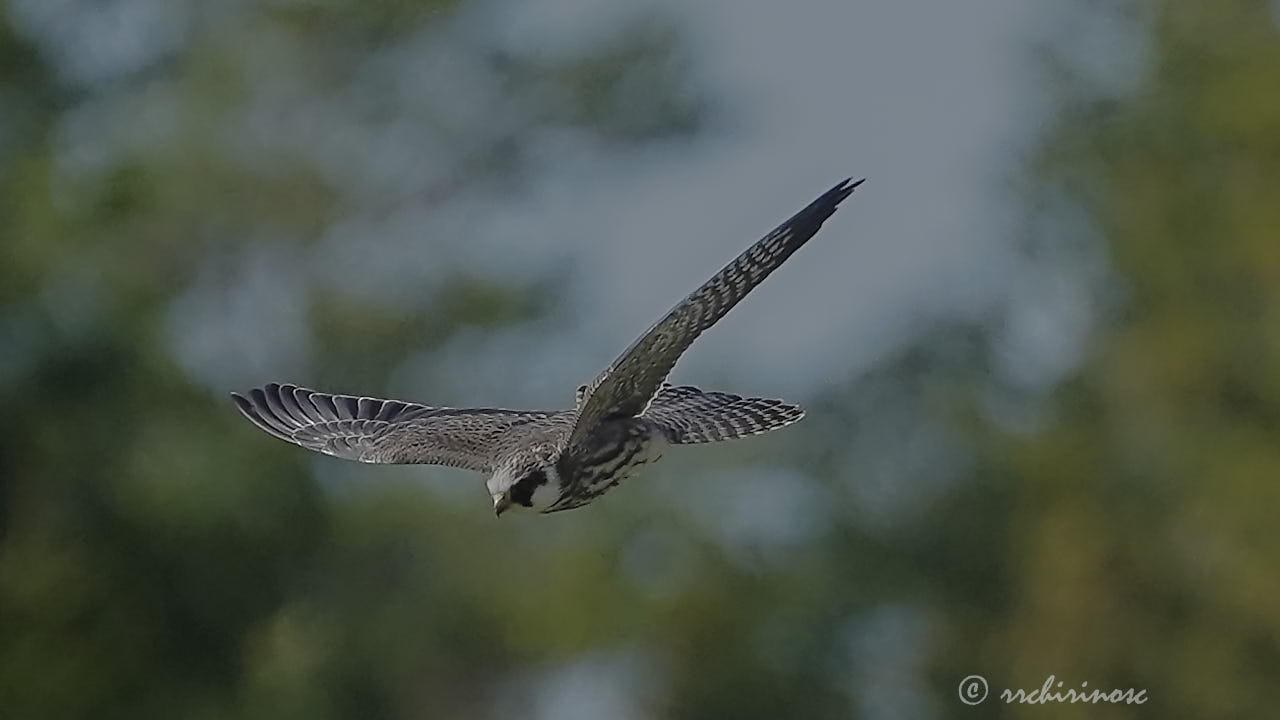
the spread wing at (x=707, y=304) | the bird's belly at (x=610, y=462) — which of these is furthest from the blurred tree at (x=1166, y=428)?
the spread wing at (x=707, y=304)

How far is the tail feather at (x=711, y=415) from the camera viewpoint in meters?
7.77

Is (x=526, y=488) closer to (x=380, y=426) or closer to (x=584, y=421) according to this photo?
(x=584, y=421)

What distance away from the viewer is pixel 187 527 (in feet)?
56.4

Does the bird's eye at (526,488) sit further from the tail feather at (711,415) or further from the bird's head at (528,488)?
the tail feather at (711,415)

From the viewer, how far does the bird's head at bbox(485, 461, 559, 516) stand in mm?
7137

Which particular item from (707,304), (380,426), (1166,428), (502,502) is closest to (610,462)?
(502,502)

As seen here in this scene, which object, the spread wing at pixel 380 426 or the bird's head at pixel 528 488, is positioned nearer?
the bird's head at pixel 528 488

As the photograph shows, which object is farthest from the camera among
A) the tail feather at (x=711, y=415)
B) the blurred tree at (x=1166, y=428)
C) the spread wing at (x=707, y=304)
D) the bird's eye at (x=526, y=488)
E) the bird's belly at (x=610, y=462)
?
the blurred tree at (x=1166, y=428)

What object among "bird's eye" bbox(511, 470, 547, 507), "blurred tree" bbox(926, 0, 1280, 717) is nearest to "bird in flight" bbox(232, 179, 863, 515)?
"bird's eye" bbox(511, 470, 547, 507)

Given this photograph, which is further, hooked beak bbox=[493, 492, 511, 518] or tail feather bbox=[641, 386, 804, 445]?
tail feather bbox=[641, 386, 804, 445]

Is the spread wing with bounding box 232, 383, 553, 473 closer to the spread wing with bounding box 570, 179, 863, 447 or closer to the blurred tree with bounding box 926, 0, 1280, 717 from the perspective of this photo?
the spread wing with bounding box 570, 179, 863, 447

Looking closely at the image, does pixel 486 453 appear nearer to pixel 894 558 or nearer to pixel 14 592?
pixel 14 592

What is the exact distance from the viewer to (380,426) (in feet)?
27.6

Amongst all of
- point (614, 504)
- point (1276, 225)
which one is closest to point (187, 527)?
point (614, 504)
